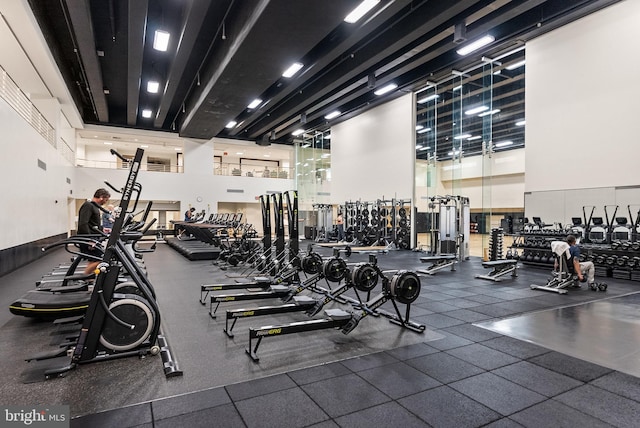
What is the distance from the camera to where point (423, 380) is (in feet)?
8.39

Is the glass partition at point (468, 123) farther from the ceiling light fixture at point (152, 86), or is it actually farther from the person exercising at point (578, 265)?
the ceiling light fixture at point (152, 86)

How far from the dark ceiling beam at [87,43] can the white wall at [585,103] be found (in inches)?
406

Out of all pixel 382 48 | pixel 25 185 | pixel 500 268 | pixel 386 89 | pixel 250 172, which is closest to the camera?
pixel 500 268

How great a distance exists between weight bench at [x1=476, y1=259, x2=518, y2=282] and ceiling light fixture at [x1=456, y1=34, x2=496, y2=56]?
5199mm

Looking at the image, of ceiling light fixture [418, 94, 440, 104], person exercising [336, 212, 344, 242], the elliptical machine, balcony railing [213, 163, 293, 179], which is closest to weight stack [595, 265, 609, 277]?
ceiling light fixture [418, 94, 440, 104]

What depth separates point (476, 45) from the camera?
831 centimetres

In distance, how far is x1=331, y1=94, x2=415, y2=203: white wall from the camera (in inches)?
491

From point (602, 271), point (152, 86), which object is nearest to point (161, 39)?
point (152, 86)

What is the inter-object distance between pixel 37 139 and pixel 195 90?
4.90 metres

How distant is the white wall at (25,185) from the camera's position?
6.23 m

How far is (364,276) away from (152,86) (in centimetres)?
1033

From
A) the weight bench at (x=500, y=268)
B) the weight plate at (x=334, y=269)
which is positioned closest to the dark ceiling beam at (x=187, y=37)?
the weight plate at (x=334, y=269)

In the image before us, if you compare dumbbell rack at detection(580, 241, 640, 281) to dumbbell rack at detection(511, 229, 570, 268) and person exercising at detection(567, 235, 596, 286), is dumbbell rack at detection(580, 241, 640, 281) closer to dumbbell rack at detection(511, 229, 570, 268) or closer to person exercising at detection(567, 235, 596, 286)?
dumbbell rack at detection(511, 229, 570, 268)

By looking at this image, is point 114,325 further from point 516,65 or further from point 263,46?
point 516,65
